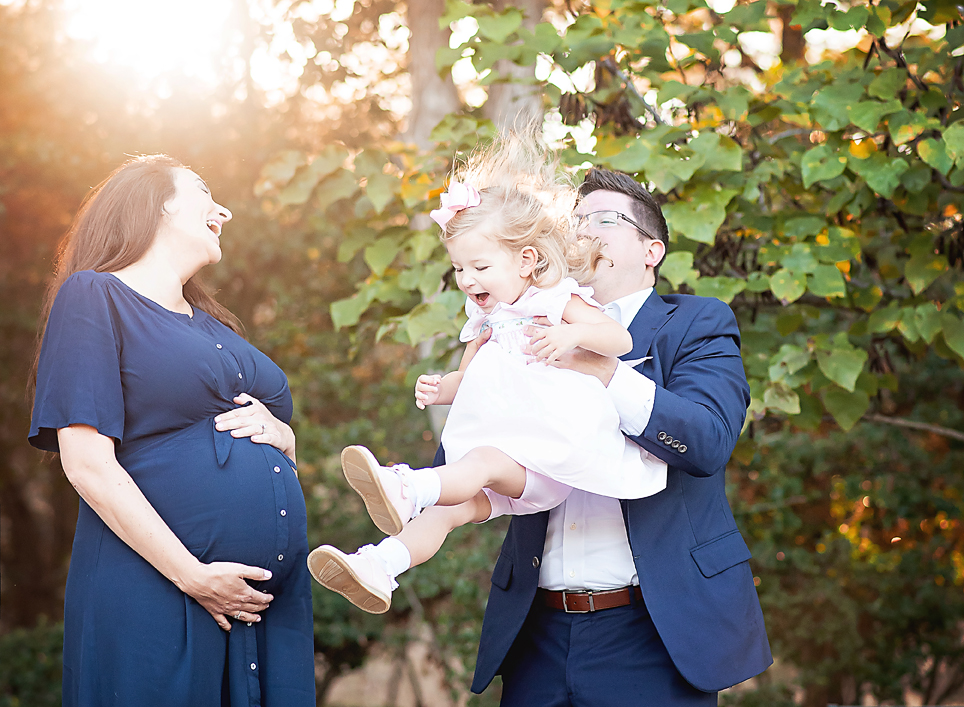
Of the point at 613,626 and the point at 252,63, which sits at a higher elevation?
the point at 252,63

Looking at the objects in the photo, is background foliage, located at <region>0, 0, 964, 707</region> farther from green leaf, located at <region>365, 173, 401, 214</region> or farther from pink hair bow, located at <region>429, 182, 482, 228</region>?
pink hair bow, located at <region>429, 182, 482, 228</region>

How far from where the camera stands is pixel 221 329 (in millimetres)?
2406

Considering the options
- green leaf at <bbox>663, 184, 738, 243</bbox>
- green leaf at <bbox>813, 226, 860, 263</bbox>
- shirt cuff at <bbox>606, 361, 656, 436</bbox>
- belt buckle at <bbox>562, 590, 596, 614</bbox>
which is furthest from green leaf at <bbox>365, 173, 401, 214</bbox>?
belt buckle at <bbox>562, 590, 596, 614</bbox>

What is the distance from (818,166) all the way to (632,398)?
1418 mm

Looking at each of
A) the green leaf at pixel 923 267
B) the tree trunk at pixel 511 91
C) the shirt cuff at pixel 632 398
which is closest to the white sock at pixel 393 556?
the shirt cuff at pixel 632 398

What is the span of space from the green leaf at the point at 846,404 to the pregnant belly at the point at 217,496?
1942mm

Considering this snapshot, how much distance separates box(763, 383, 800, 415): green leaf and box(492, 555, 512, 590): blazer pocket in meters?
1.13

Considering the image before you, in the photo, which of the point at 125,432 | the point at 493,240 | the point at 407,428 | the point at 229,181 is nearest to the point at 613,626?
the point at 493,240

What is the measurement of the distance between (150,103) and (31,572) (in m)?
4.68

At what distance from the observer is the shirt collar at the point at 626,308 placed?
220 cm

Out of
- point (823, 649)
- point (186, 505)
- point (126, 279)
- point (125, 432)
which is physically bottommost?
point (823, 649)

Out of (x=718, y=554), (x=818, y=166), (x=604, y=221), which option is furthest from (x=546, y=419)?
(x=818, y=166)

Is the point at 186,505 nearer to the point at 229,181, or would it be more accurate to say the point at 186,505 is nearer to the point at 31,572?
the point at 229,181

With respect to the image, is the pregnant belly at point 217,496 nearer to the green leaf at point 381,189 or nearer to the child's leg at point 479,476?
the child's leg at point 479,476
